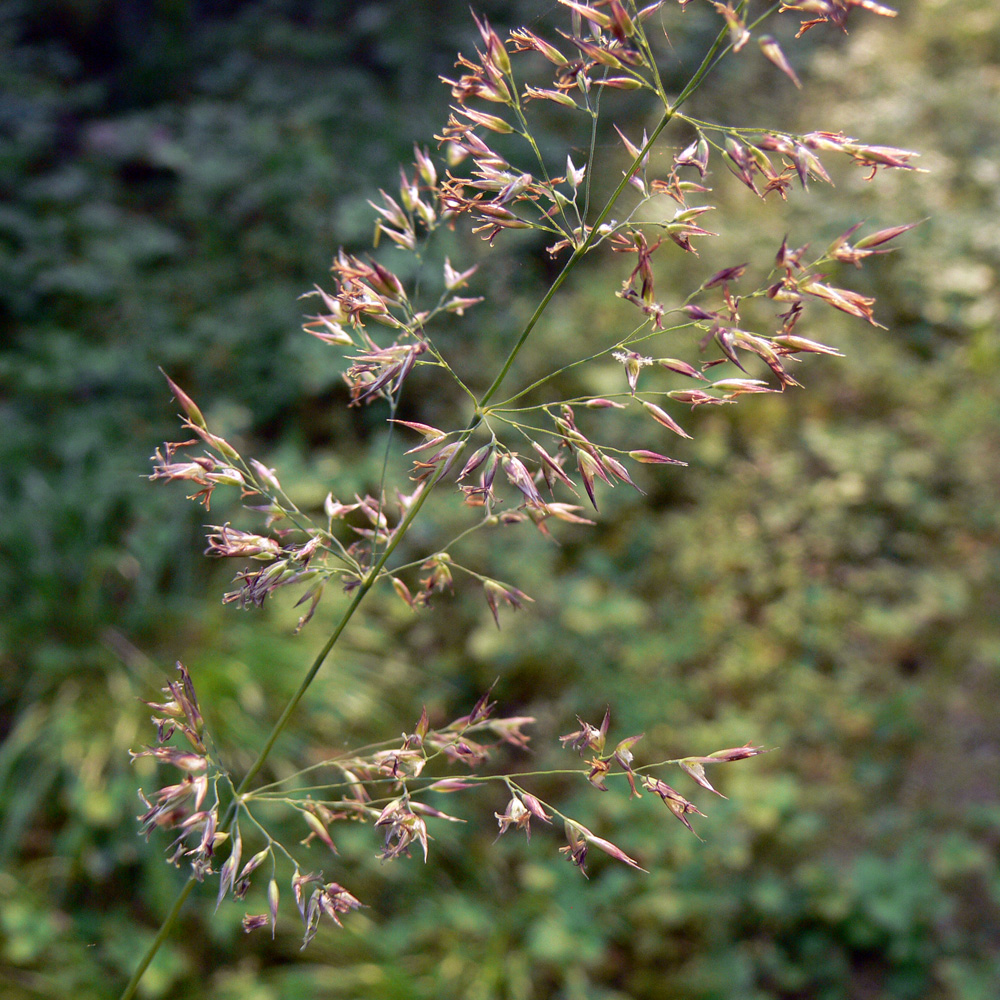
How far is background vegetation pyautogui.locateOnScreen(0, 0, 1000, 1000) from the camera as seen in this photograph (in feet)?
7.64

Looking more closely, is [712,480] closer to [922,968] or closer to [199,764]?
[922,968]

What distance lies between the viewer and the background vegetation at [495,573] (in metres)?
2.33

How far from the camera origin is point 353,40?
520 cm

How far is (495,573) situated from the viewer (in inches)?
123

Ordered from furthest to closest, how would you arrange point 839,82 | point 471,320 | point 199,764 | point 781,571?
1. point 839,82
2. point 471,320
3. point 781,571
4. point 199,764

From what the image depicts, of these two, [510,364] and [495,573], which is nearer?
[510,364]

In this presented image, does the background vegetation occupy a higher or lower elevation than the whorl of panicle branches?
lower

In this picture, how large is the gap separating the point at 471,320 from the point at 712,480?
143 centimetres

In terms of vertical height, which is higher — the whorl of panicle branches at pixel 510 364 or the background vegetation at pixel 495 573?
the whorl of panicle branches at pixel 510 364

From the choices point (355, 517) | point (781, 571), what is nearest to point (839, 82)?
point (781, 571)

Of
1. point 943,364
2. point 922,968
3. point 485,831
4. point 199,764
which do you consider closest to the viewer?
point 199,764

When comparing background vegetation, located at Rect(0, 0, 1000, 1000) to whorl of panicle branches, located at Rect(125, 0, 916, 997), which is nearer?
whorl of panicle branches, located at Rect(125, 0, 916, 997)

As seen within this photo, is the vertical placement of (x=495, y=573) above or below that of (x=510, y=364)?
below

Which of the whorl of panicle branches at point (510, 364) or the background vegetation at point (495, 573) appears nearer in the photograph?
the whorl of panicle branches at point (510, 364)
